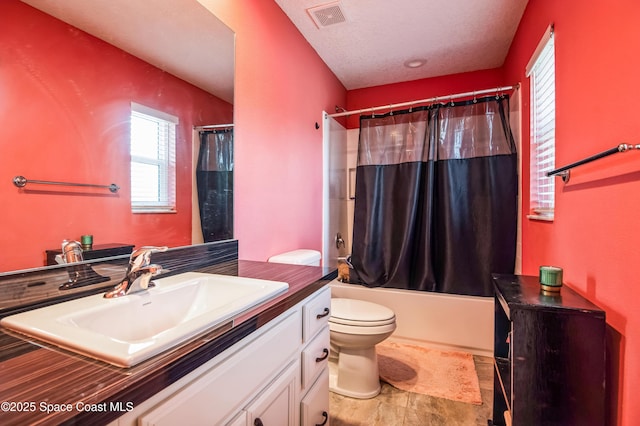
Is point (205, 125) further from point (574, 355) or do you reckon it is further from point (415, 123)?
point (415, 123)

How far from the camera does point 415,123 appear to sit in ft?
8.36

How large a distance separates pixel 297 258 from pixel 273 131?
0.81m

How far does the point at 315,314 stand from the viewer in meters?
1.08

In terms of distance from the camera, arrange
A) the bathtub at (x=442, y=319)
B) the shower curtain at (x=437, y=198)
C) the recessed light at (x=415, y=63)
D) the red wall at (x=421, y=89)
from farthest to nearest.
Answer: the red wall at (x=421, y=89)
the recessed light at (x=415, y=63)
the shower curtain at (x=437, y=198)
the bathtub at (x=442, y=319)

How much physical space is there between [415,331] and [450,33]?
2295mm

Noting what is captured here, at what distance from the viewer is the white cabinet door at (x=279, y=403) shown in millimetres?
740

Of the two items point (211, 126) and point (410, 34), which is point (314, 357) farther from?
point (410, 34)

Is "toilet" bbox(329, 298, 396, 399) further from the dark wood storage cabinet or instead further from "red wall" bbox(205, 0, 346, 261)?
the dark wood storage cabinet

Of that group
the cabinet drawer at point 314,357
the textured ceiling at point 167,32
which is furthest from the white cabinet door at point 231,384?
the textured ceiling at point 167,32

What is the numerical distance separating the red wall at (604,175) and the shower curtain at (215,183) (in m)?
1.47

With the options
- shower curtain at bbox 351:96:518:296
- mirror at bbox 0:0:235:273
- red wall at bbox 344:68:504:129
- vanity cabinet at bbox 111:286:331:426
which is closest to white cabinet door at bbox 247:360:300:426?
vanity cabinet at bbox 111:286:331:426

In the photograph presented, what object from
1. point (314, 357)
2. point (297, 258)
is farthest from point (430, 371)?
point (314, 357)

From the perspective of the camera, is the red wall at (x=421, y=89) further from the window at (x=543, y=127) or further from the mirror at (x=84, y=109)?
the mirror at (x=84, y=109)

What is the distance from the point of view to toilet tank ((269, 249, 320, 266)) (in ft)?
5.94
